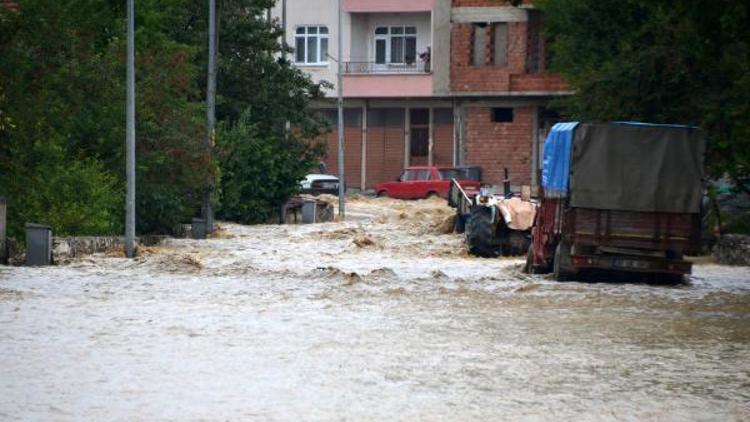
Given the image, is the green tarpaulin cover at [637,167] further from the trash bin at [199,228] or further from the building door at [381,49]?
the building door at [381,49]

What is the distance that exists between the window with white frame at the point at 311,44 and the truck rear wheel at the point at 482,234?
4206cm

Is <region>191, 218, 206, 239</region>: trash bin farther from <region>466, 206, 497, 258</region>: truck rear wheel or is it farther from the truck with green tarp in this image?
the truck with green tarp

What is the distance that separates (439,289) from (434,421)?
14.5 meters

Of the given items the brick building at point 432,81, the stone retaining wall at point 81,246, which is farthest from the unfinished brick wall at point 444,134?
the stone retaining wall at point 81,246

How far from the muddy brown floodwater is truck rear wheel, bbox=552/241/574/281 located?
232mm

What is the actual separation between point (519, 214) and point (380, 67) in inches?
1614

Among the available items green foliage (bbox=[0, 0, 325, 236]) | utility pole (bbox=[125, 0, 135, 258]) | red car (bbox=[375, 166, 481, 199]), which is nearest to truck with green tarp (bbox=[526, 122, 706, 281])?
utility pole (bbox=[125, 0, 135, 258])

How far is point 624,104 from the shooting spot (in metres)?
40.7

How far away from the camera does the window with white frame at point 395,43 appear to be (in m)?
78.1

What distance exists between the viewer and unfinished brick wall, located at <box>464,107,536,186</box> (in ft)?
248

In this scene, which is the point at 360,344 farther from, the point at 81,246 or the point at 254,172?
the point at 254,172

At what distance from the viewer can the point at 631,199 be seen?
27.9 m

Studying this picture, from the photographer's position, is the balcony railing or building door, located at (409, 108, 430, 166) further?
building door, located at (409, 108, 430, 166)

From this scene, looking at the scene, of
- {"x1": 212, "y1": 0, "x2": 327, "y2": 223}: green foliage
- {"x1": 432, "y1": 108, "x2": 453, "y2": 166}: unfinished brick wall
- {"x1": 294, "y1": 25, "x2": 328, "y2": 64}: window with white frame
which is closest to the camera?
{"x1": 212, "y1": 0, "x2": 327, "y2": 223}: green foliage
